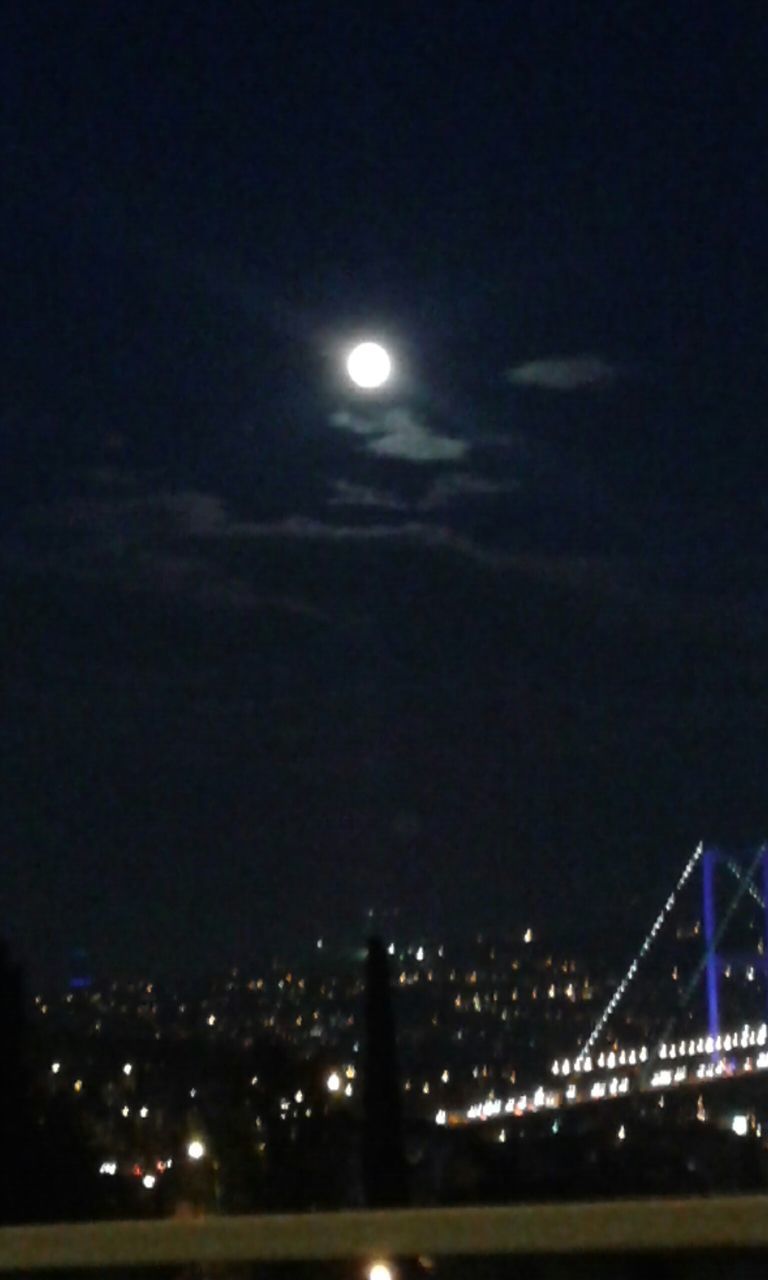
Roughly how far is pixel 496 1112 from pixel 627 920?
5125 mm

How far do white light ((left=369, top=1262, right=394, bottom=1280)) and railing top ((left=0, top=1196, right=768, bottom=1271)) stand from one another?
0.8 inches

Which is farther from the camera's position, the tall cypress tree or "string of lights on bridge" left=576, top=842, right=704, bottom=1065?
"string of lights on bridge" left=576, top=842, right=704, bottom=1065

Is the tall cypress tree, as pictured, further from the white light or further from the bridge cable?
the white light

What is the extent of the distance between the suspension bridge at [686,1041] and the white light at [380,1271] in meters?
11.2

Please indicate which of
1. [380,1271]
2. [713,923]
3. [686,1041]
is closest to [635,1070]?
→ [686,1041]

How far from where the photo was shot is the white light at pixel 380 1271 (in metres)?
3.20

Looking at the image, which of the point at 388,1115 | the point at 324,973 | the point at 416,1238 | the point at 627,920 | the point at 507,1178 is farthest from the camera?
the point at 627,920

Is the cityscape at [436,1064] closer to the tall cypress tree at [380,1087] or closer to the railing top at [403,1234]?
the tall cypress tree at [380,1087]

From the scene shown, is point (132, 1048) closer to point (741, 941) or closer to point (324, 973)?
point (324, 973)

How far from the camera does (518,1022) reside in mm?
17312

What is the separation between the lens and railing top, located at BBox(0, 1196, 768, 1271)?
9.89 ft

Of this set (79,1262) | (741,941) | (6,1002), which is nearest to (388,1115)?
(6,1002)

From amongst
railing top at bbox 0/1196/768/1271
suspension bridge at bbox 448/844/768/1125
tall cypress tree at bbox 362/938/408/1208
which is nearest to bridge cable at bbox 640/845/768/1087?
suspension bridge at bbox 448/844/768/1125

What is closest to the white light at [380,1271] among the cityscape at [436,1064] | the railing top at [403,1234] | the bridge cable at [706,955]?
the railing top at [403,1234]
